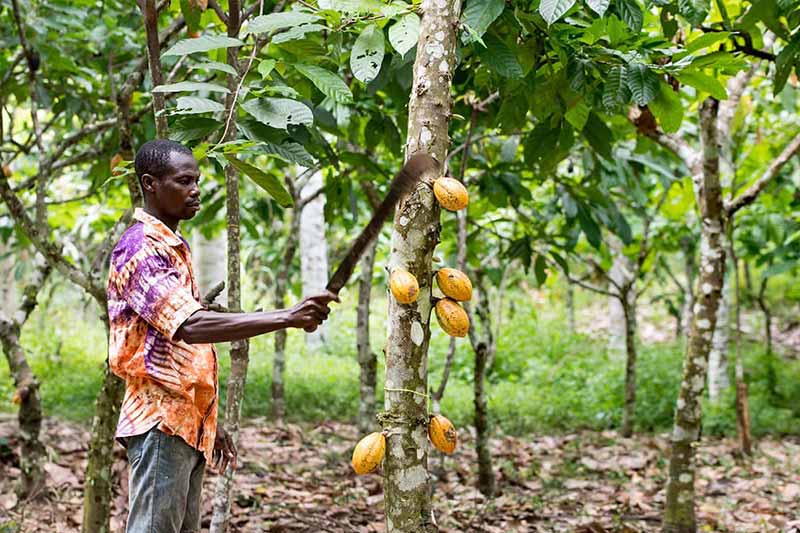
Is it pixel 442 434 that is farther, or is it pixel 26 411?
pixel 26 411

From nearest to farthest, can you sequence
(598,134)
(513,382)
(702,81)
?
(702,81) → (598,134) → (513,382)

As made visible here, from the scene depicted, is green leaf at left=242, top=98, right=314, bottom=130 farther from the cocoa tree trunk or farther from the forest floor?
the cocoa tree trunk

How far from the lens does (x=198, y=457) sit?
7.58 feet

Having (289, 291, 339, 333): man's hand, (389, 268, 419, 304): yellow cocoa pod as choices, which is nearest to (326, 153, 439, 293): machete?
(289, 291, 339, 333): man's hand

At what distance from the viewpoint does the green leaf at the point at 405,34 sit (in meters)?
2.07

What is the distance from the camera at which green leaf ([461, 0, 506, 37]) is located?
7.29 feet

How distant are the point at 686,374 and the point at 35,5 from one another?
139 inches

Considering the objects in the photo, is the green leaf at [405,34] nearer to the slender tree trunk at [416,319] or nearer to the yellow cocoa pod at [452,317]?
the slender tree trunk at [416,319]

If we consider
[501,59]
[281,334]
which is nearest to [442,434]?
[501,59]

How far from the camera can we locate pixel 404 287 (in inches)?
74.4

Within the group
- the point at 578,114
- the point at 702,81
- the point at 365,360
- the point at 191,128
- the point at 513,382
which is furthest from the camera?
the point at 513,382

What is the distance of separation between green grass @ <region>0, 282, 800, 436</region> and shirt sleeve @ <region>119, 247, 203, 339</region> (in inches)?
137

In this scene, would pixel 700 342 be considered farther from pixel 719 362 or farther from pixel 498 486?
pixel 719 362

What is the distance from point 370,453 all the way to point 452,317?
38 centimetres
